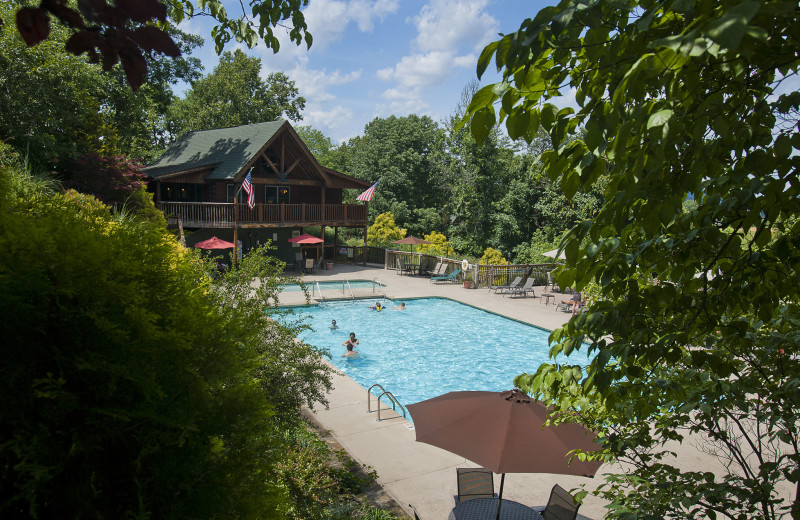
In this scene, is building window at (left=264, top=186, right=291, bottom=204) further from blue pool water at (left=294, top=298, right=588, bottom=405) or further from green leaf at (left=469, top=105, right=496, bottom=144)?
green leaf at (left=469, top=105, right=496, bottom=144)

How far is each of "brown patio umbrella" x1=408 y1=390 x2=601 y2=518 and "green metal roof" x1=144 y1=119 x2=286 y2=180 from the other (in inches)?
889

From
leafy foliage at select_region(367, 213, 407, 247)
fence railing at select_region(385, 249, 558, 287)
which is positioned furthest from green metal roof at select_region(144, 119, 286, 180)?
fence railing at select_region(385, 249, 558, 287)

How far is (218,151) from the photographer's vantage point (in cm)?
2931

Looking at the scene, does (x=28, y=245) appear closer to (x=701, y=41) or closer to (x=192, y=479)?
(x=192, y=479)

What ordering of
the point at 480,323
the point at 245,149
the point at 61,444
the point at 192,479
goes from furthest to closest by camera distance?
the point at 245,149
the point at 480,323
the point at 192,479
the point at 61,444

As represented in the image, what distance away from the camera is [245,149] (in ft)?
91.2

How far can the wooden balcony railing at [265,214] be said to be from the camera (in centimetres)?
2488

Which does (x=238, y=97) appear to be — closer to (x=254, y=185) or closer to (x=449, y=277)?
(x=254, y=185)

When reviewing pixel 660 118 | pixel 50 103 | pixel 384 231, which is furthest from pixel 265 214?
pixel 660 118

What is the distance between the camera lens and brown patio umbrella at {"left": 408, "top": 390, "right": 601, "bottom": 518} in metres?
5.25

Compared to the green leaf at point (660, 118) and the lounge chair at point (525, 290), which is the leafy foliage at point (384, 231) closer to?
the lounge chair at point (525, 290)

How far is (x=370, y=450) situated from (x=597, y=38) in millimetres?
7611

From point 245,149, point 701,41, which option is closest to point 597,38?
point 701,41

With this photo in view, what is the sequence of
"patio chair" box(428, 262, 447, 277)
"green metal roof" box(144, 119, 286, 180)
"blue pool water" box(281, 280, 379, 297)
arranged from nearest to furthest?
"blue pool water" box(281, 280, 379, 297), "green metal roof" box(144, 119, 286, 180), "patio chair" box(428, 262, 447, 277)
